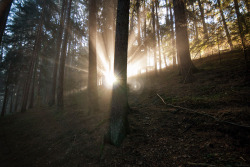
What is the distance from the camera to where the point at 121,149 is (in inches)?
139

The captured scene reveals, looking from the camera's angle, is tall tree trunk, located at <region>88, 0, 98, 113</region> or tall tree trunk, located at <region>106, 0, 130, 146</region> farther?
tall tree trunk, located at <region>88, 0, 98, 113</region>

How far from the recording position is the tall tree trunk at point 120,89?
385cm

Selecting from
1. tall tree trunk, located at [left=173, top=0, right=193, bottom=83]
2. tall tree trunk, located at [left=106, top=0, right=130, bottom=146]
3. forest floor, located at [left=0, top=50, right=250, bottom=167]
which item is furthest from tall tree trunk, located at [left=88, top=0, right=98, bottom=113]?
tall tree trunk, located at [left=173, top=0, right=193, bottom=83]

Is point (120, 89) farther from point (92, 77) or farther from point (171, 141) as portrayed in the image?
point (92, 77)

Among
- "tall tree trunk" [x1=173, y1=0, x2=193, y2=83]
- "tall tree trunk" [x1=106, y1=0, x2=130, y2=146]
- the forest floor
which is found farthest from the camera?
"tall tree trunk" [x1=173, y1=0, x2=193, y2=83]

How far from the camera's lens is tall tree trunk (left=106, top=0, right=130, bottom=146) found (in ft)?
12.6

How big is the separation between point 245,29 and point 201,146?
6446mm

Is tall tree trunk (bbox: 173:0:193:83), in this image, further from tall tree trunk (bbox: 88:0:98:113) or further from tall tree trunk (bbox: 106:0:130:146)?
tall tree trunk (bbox: 88:0:98:113)

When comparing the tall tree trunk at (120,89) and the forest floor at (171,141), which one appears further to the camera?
the tall tree trunk at (120,89)

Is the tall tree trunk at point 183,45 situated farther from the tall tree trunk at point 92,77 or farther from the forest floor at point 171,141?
the tall tree trunk at point 92,77

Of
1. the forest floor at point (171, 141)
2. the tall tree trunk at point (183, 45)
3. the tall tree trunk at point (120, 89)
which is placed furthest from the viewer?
the tall tree trunk at point (183, 45)

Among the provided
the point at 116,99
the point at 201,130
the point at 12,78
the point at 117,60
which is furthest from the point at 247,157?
the point at 12,78

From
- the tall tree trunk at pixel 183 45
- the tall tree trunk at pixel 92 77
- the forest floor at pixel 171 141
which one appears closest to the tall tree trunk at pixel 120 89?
the forest floor at pixel 171 141

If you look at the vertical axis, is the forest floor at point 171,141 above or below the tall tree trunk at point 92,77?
below
